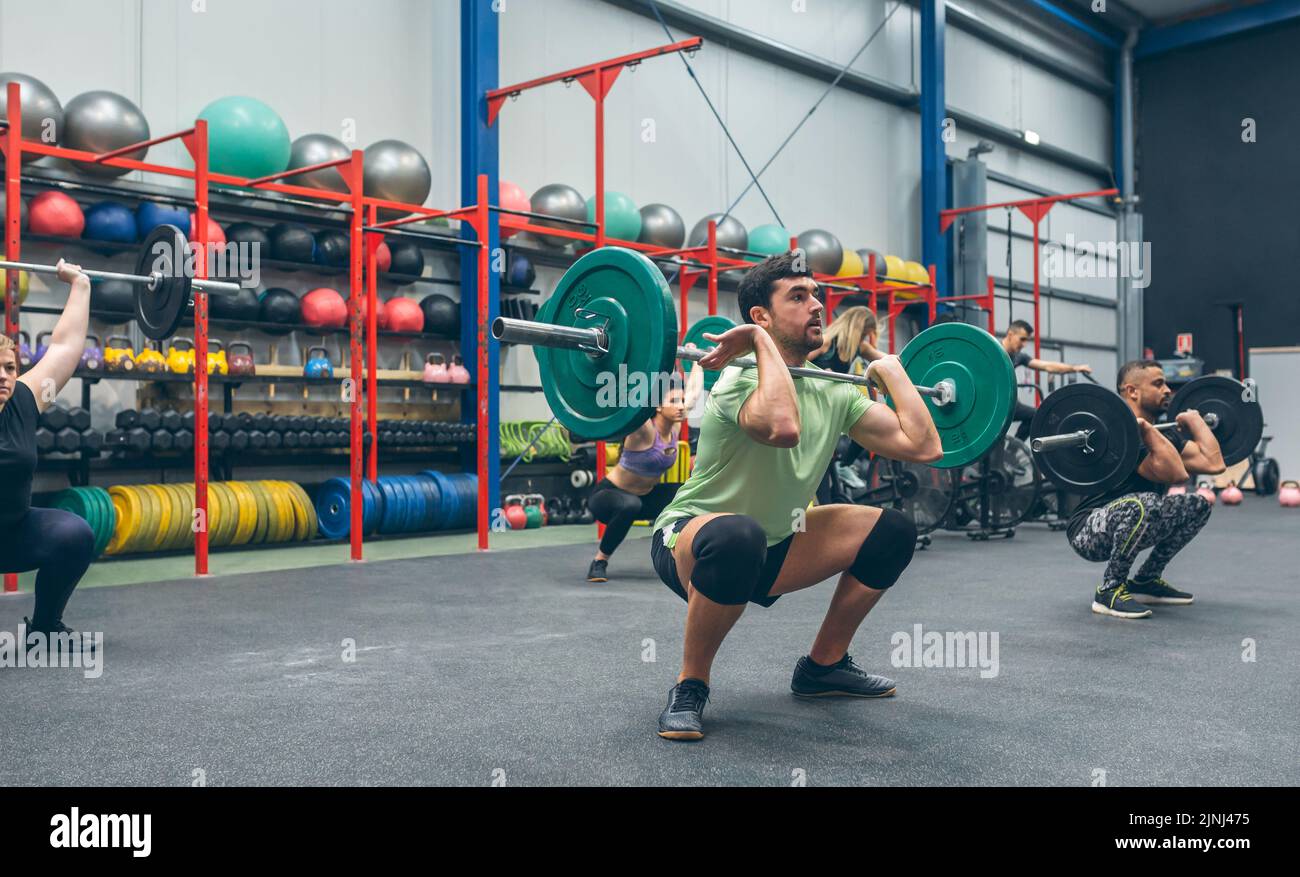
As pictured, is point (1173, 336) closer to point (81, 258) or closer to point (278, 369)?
point (278, 369)

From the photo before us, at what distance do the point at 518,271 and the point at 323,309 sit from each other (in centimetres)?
137

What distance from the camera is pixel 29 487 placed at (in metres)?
2.86

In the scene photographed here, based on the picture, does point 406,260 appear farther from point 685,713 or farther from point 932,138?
point 932,138

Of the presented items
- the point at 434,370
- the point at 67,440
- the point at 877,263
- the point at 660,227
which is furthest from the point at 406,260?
the point at 877,263

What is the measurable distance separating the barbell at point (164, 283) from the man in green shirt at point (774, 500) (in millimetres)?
2100

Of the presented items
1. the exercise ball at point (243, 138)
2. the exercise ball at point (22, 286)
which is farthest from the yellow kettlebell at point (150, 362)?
the exercise ball at point (243, 138)

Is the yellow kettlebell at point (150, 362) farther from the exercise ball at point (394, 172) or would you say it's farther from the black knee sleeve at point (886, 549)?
the black knee sleeve at point (886, 549)

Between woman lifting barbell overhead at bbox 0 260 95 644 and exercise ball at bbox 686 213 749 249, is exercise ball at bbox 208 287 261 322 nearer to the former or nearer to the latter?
woman lifting barbell overhead at bbox 0 260 95 644

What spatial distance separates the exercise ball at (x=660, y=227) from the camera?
7.40m

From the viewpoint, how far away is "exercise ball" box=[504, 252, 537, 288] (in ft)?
22.5

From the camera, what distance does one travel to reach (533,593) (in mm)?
4133

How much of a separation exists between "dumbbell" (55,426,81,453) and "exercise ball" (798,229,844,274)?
5301mm
